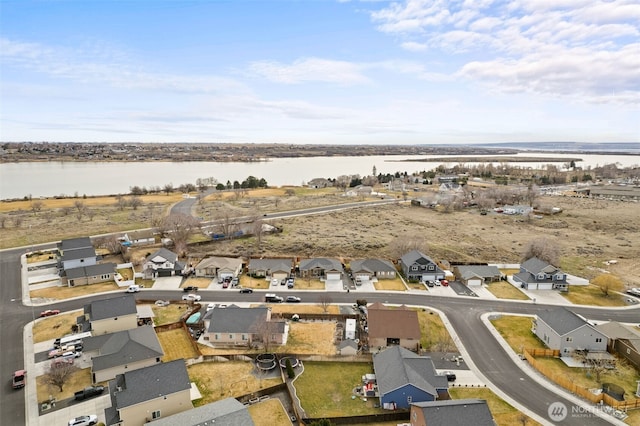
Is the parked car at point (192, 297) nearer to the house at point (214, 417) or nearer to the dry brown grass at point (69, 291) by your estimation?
the dry brown grass at point (69, 291)

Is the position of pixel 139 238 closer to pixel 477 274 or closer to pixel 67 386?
pixel 67 386

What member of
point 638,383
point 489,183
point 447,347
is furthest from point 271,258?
point 489,183

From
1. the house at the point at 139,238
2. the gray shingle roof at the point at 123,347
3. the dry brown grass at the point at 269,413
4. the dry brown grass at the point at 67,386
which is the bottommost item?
the dry brown grass at the point at 269,413

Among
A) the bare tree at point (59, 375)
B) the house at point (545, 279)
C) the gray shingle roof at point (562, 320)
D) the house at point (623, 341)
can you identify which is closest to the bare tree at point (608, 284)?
the house at point (545, 279)

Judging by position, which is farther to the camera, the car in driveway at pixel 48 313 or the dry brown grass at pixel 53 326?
the car in driveway at pixel 48 313

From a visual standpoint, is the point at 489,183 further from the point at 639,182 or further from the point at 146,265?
the point at 146,265

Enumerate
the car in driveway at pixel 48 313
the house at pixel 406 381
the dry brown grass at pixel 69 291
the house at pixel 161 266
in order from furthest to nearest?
1. the house at pixel 161 266
2. the dry brown grass at pixel 69 291
3. the car in driveway at pixel 48 313
4. the house at pixel 406 381

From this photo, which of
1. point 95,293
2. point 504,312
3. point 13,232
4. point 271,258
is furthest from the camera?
point 13,232

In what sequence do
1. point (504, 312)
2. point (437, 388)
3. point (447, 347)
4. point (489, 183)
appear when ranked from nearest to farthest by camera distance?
point (437, 388)
point (447, 347)
point (504, 312)
point (489, 183)
